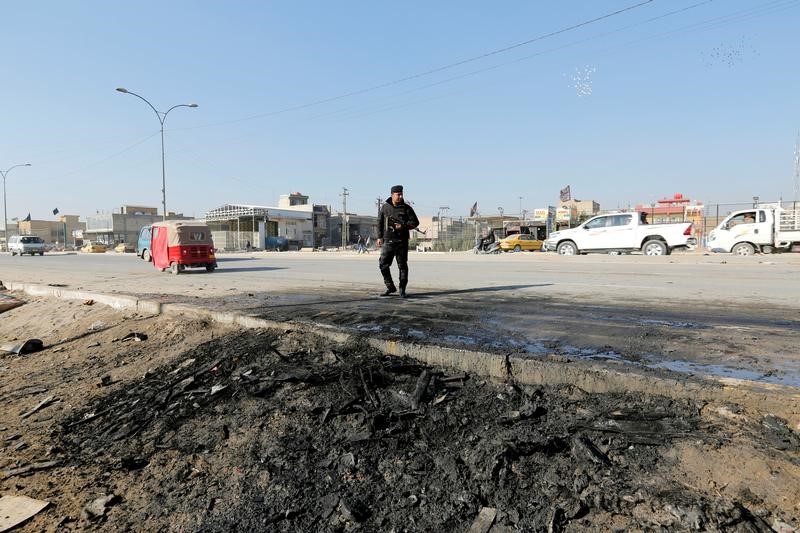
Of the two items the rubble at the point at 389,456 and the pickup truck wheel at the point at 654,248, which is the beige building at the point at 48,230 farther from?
the rubble at the point at 389,456

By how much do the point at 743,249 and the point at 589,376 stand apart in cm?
2027

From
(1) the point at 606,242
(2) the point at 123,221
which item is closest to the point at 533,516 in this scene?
(1) the point at 606,242

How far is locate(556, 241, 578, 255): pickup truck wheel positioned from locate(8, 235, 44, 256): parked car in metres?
42.0

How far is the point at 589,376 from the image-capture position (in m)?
3.44

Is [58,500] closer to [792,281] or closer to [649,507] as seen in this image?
[649,507]

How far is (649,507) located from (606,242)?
18.7m

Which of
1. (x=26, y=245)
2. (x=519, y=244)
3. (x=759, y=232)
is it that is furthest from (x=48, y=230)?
(x=759, y=232)

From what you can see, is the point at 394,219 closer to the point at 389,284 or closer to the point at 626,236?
the point at 389,284

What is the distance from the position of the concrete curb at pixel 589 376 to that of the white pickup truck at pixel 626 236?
55.6 ft

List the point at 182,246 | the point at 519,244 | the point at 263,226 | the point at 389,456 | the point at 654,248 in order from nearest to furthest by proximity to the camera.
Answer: the point at 389,456
the point at 182,246
the point at 654,248
the point at 519,244
the point at 263,226

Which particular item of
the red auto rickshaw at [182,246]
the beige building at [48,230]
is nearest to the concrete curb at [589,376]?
the red auto rickshaw at [182,246]

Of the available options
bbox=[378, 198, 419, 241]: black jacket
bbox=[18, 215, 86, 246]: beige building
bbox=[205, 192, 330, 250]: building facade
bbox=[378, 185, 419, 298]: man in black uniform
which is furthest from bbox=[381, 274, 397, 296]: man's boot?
bbox=[18, 215, 86, 246]: beige building

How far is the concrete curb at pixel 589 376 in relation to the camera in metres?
2.90

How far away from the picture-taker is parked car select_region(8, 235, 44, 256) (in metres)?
39.8
